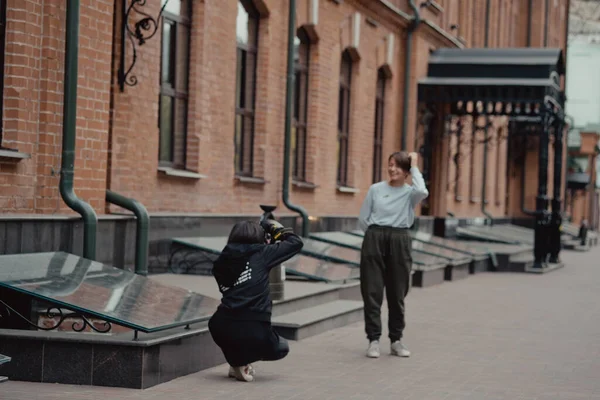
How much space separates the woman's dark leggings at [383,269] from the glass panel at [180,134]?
15.8 feet

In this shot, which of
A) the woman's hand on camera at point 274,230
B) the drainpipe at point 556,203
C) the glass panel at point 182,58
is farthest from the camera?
the drainpipe at point 556,203

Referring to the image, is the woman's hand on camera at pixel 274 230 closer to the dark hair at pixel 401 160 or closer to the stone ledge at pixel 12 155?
the dark hair at pixel 401 160

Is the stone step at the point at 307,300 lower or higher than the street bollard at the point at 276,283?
lower

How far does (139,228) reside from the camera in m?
12.3

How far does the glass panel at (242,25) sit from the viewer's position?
55.2 ft

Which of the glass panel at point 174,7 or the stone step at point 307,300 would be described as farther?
the glass panel at point 174,7

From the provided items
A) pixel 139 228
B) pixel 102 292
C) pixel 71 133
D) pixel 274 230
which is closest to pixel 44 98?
pixel 71 133

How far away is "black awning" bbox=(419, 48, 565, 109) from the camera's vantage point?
25031mm

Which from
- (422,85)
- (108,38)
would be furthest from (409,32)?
(108,38)

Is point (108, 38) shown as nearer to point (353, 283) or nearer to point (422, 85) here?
point (353, 283)

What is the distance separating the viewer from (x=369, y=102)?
23.3 meters

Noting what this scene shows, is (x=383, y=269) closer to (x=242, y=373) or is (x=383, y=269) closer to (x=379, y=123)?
(x=242, y=373)

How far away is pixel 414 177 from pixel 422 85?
15.7m

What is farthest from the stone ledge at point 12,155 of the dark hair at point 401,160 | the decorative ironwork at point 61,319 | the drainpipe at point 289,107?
the drainpipe at point 289,107
